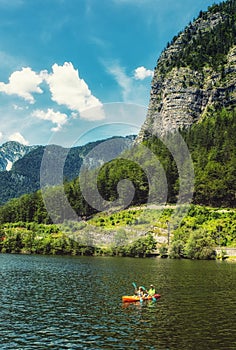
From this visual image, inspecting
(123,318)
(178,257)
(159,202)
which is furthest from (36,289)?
(159,202)

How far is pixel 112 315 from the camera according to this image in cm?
3903

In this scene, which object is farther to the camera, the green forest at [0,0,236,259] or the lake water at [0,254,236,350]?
the green forest at [0,0,236,259]

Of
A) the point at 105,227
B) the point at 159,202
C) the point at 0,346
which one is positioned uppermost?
the point at 159,202

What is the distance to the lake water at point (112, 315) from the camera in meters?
29.7

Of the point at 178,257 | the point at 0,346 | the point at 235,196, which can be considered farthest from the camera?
the point at 235,196

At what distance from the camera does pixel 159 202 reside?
572 ft

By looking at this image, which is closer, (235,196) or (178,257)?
(178,257)

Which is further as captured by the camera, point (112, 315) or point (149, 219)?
point (149, 219)

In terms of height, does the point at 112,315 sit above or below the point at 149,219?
below

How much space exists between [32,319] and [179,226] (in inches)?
4195

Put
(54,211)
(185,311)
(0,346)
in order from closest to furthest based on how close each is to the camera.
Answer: (0,346), (185,311), (54,211)

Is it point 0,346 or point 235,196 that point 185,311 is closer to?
point 0,346

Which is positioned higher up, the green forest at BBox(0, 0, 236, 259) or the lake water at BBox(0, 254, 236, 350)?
the green forest at BBox(0, 0, 236, 259)

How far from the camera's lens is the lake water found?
1168 inches
